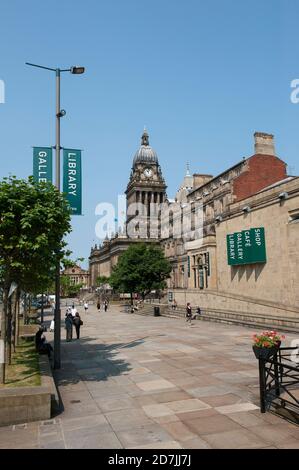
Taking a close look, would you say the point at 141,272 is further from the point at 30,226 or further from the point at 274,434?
the point at 274,434

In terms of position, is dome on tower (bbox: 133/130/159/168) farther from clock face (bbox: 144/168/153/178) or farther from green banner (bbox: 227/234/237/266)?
green banner (bbox: 227/234/237/266)

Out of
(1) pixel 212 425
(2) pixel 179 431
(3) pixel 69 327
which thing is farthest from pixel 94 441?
(3) pixel 69 327

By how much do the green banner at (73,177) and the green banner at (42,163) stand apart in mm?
740

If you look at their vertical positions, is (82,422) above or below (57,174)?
below

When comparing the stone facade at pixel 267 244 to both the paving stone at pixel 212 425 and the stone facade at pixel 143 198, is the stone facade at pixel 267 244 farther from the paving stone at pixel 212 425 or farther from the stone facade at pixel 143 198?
the stone facade at pixel 143 198

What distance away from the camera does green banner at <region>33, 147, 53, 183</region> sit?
602 inches

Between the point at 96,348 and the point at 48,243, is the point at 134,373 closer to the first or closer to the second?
the point at 48,243

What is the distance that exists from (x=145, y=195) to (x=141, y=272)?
74523mm

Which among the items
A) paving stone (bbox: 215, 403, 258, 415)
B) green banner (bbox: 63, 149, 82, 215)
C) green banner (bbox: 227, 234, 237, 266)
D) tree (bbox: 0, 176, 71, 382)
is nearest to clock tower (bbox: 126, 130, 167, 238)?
green banner (bbox: 227, 234, 237, 266)

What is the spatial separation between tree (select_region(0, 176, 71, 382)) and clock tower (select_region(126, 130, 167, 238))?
113m

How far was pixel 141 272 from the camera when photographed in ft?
191

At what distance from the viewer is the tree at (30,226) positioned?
35.8 feet

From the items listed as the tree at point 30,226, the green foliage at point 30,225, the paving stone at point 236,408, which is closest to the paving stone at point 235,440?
the paving stone at point 236,408
